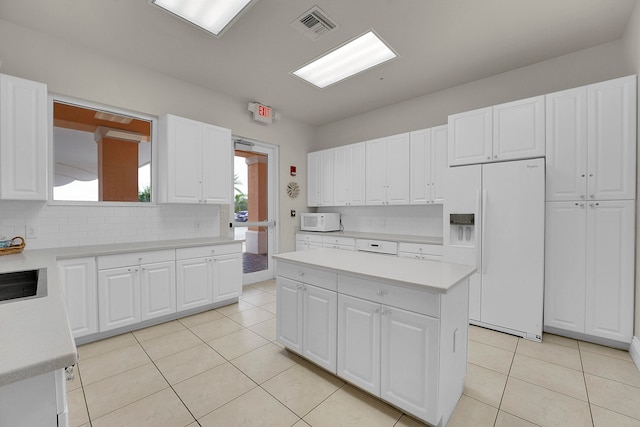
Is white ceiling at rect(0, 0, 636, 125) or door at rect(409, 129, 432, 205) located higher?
white ceiling at rect(0, 0, 636, 125)

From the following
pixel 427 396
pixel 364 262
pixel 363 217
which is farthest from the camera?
pixel 363 217

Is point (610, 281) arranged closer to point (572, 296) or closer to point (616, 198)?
point (572, 296)

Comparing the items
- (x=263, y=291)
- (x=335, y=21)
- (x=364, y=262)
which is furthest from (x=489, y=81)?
(x=263, y=291)

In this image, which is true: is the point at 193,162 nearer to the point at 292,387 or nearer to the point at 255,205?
the point at 255,205

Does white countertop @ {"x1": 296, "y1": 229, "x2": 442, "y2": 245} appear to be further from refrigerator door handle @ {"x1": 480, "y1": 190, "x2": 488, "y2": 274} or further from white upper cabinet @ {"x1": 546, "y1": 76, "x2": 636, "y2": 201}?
white upper cabinet @ {"x1": 546, "y1": 76, "x2": 636, "y2": 201}

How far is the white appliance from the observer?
272cm

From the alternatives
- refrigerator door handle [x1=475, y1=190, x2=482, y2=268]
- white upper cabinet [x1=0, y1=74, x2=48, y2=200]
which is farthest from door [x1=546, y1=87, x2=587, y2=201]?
white upper cabinet [x1=0, y1=74, x2=48, y2=200]

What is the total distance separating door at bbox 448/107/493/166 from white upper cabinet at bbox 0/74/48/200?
13.6 ft

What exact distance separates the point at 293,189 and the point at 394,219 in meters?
1.93

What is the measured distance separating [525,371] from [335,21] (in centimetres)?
338

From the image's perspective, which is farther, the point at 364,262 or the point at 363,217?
the point at 363,217

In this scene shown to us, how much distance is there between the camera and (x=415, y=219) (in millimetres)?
4332

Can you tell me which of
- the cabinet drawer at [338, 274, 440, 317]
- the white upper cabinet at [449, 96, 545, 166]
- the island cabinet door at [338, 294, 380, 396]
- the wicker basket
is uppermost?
the white upper cabinet at [449, 96, 545, 166]

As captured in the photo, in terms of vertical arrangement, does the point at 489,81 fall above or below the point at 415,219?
above
